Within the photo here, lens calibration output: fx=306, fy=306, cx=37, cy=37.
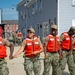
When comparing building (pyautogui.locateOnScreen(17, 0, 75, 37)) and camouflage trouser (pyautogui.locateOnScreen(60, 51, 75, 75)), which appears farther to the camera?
building (pyautogui.locateOnScreen(17, 0, 75, 37))

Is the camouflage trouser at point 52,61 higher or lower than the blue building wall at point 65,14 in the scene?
lower

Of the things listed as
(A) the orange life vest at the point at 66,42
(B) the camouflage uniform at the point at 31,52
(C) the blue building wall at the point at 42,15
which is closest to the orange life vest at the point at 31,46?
(B) the camouflage uniform at the point at 31,52

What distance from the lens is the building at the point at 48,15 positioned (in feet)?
85.8

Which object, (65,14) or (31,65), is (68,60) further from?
(65,14)

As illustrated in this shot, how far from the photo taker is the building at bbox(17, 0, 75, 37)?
2614 cm

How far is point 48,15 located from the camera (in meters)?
29.9

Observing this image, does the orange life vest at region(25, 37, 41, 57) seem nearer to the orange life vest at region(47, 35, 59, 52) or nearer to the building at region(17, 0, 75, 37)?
the orange life vest at region(47, 35, 59, 52)

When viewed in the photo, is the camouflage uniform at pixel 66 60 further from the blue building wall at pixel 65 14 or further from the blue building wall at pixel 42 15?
the blue building wall at pixel 42 15

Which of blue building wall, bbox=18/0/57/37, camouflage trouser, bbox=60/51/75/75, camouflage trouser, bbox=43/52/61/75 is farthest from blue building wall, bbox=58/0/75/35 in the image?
camouflage trouser, bbox=43/52/61/75

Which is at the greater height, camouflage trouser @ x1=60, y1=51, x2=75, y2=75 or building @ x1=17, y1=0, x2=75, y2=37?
building @ x1=17, y1=0, x2=75, y2=37

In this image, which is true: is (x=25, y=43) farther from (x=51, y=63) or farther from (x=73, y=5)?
(x=73, y=5)

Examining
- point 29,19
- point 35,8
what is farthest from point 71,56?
point 29,19

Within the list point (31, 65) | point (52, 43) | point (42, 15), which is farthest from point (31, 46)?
point (42, 15)

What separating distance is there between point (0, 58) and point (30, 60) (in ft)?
3.70
